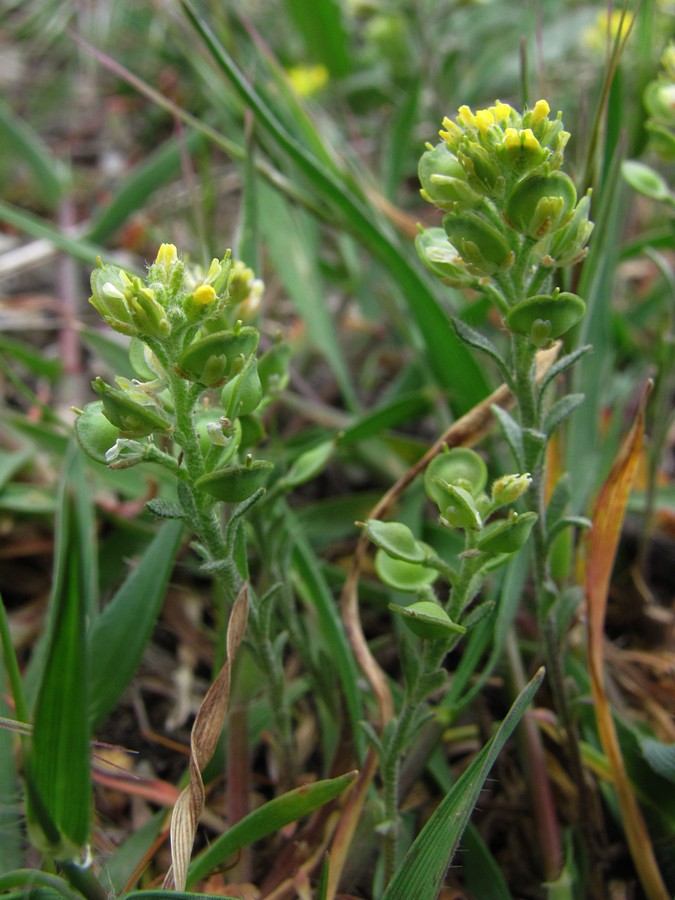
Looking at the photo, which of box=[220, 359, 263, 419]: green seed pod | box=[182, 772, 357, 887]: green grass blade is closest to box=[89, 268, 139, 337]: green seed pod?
box=[220, 359, 263, 419]: green seed pod

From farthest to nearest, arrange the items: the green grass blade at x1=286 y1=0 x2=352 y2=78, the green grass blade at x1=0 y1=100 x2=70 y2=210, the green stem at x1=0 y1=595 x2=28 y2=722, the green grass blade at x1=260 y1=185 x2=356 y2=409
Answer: the green grass blade at x1=286 y1=0 x2=352 y2=78, the green grass blade at x1=0 y1=100 x2=70 y2=210, the green grass blade at x1=260 y1=185 x2=356 y2=409, the green stem at x1=0 y1=595 x2=28 y2=722

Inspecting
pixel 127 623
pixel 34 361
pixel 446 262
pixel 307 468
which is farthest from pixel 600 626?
pixel 34 361

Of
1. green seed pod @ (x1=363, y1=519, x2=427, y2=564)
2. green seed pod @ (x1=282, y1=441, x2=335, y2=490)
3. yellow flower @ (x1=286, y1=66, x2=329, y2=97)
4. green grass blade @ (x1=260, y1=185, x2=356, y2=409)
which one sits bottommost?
green seed pod @ (x1=363, y1=519, x2=427, y2=564)

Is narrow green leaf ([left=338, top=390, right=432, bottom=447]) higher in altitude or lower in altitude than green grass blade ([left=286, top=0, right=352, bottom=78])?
lower

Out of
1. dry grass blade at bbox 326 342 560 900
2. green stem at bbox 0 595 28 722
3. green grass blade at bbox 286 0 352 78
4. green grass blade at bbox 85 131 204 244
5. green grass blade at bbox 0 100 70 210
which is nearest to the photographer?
green stem at bbox 0 595 28 722

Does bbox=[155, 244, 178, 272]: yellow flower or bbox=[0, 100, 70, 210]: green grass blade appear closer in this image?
bbox=[155, 244, 178, 272]: yellow flower

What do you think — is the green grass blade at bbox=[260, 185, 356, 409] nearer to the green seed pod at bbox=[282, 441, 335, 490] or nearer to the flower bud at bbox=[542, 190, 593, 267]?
the green seed pod at bbox=[282, 441, 335, 490]
